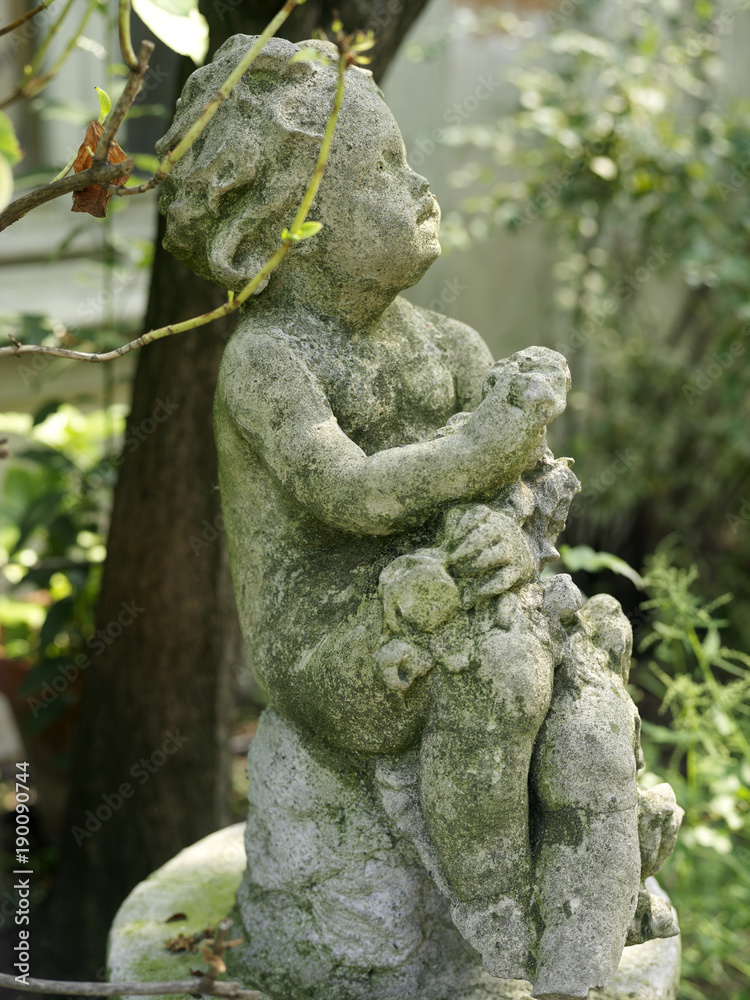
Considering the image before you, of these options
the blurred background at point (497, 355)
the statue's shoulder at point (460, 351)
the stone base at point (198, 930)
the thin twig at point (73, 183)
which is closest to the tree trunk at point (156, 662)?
the blurred background at point (497, 355)

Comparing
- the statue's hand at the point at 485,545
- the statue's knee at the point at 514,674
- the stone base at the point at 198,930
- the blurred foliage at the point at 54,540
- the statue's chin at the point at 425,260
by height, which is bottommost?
the blurred foliage at the point at 54,540

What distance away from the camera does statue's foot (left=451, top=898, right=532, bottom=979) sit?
1.41m

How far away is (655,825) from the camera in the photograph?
4.97 feet

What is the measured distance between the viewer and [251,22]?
2.34 meters

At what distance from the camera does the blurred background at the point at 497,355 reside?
8.82ft

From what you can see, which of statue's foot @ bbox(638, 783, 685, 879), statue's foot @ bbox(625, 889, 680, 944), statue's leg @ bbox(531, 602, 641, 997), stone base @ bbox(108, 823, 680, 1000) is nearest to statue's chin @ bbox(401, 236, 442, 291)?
statue's leg @ bbox(531, 602, 641, 997)

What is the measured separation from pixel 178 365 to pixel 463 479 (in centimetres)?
142

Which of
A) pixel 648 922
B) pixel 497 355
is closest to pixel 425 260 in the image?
pixel 648 922

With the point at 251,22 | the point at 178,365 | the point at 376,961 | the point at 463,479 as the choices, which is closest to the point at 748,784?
the point at 376,961

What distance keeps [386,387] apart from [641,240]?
377cm

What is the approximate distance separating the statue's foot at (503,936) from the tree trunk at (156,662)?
4.70 ft

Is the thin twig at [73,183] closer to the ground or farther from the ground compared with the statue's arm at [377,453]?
farther from the ground

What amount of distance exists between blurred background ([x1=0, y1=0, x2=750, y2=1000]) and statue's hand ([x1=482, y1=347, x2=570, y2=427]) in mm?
577

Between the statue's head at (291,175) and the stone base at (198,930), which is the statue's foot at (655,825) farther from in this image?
the statue's head at (291,175)
